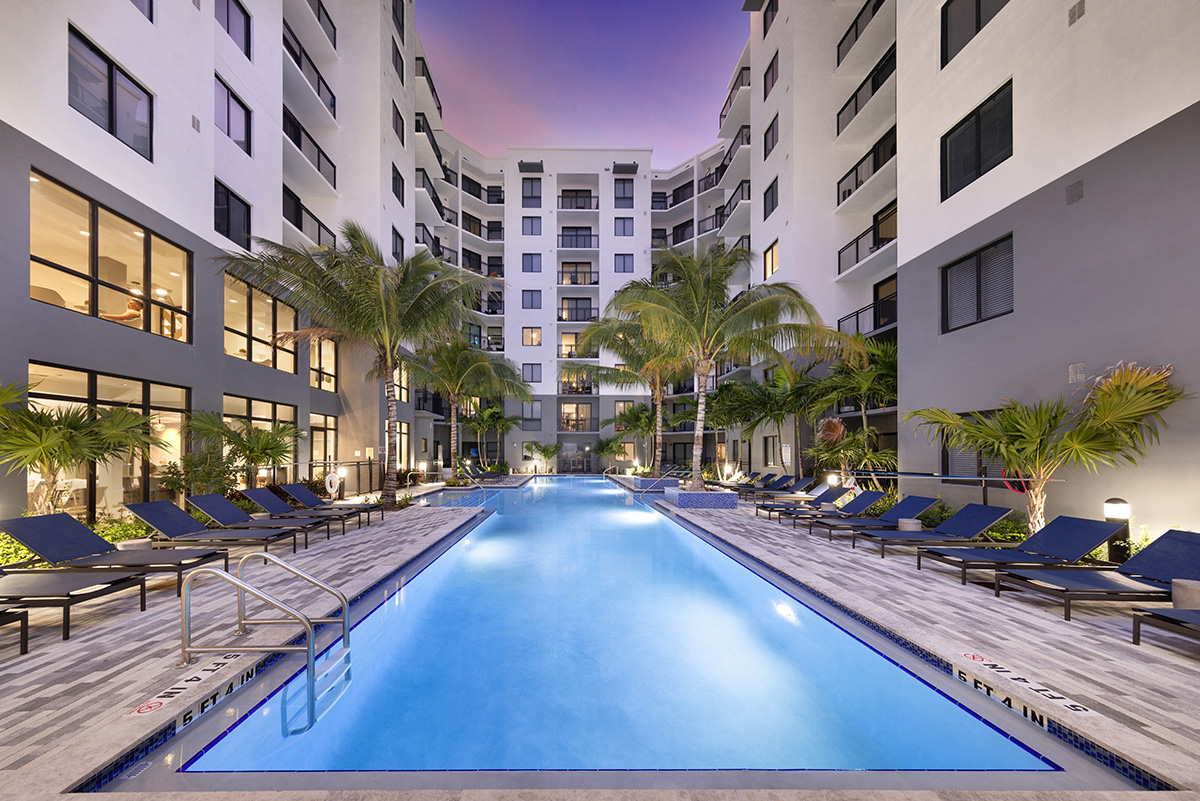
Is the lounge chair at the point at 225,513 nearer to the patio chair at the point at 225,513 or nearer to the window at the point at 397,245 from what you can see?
the patio chair at the point at 225,513

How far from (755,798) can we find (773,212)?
21301 millimetres

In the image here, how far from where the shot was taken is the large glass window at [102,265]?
25.9 feet

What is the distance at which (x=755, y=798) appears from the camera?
8.20 feet

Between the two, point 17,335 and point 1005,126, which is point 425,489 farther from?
point 1005,126

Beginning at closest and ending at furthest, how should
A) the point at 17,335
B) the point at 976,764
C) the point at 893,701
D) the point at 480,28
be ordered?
the point at 976,764 < the point at 893,701 < the point at 17,335 < the point at 480,28

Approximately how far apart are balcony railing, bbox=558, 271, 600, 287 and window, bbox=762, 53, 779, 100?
54.7 ft

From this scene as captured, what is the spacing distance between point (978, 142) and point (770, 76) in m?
13.9

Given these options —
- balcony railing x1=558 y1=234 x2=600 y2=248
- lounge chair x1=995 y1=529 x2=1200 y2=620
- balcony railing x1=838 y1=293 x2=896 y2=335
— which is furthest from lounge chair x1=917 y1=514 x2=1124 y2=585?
balcony railing x1=558 y1=234 x2=600 y2=248

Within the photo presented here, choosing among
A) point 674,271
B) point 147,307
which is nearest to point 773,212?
Answer: point 674,271

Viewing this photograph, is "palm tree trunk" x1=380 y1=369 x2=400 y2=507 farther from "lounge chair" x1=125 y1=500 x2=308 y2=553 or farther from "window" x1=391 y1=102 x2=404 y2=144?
"window" x1=391 y1=102 x2=404 y2=144

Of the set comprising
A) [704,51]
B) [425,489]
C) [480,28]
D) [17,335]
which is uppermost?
[704,51]

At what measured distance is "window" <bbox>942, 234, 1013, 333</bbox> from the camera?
31.2 feet

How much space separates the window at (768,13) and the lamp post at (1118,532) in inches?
831

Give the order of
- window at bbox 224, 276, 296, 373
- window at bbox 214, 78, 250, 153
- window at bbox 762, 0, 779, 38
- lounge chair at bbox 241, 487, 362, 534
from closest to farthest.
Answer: lounge chair at bbox 241, 487, 362, 534
window at bbox 214, 78, 250, 153
window at bbox 224, 276, 296, 373
window at bbox 762, 0, 779, 38
